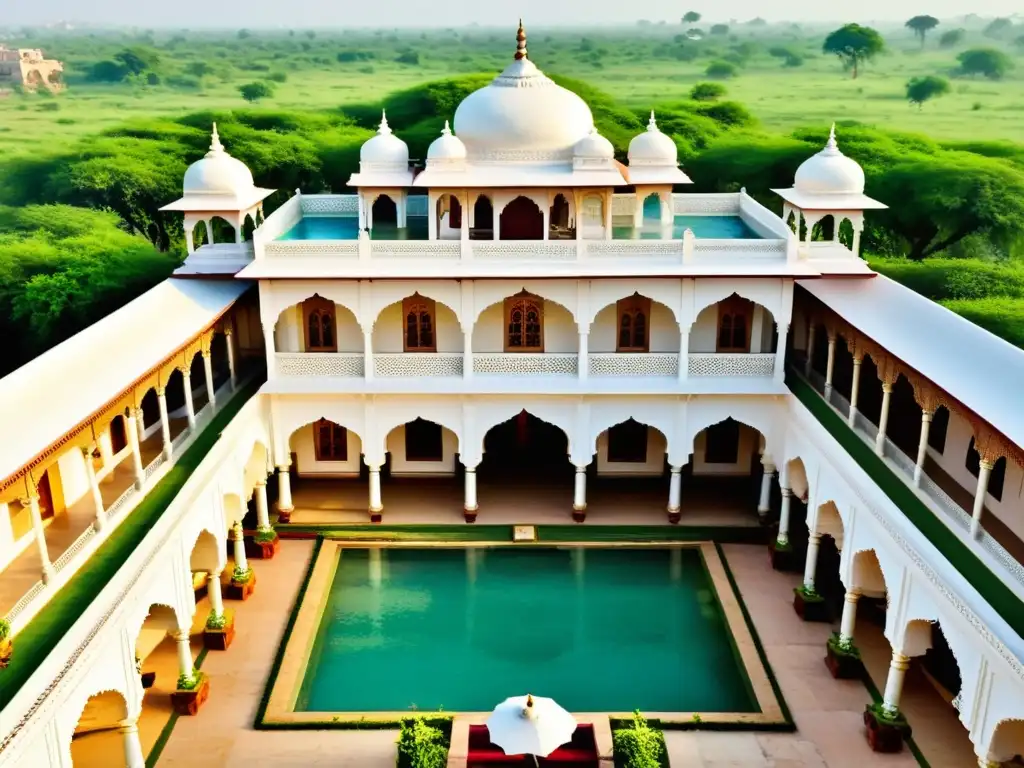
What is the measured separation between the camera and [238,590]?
17016mm

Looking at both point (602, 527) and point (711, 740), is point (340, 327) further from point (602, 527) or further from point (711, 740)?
point (711, 740)

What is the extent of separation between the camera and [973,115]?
5884 cm

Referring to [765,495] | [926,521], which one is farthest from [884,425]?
[765,495]

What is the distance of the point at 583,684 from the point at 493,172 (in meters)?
9.72

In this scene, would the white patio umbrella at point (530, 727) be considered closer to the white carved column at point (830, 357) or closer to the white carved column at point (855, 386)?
the white carved column at point (855, 386)

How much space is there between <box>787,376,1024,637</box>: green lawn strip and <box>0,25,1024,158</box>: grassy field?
40701 millimetres

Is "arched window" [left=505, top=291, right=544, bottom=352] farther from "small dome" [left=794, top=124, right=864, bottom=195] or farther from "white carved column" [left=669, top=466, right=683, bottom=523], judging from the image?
"small dome" [left=794, top=124, right=864, bottom=195]

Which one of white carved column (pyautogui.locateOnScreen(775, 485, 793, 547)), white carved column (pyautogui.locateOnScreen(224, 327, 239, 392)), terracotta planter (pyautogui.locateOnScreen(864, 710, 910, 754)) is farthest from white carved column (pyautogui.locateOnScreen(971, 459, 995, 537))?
white carved column (pyautogui.locateOnScreen(224, 327, 239, 392))

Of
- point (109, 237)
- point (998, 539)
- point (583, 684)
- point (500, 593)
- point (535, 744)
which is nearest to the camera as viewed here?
point (535, 744)

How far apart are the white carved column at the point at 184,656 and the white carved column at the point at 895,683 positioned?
9392mm

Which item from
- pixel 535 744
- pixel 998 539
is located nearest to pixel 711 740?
pixel 535 744

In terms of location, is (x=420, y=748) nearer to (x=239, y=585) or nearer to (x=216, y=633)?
(x=216, y=633)

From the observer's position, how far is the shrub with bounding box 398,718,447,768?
38.6 feet

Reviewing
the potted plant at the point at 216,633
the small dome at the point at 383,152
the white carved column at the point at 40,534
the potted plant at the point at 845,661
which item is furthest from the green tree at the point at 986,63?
the white carved column at the point at 40,534
